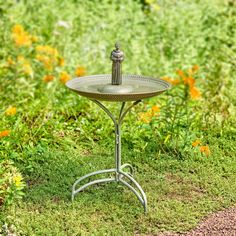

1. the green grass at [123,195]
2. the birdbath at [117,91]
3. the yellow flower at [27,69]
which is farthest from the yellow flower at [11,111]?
the birdbath at [117,91]

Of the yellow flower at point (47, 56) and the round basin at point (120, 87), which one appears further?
the yellow flower at point (47, 56)

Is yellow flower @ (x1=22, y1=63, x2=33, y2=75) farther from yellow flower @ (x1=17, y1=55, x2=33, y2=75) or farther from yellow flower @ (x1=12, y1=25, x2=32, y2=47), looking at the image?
yellow flower @ (x1=12, y1=25, x2=32, y2=47)

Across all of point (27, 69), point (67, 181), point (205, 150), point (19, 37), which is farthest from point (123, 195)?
point (19, 37)

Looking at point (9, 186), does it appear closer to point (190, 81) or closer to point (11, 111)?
point (11, 111)

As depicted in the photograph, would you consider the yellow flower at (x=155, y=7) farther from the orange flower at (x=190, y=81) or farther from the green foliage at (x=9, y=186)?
the green foliage at (x=9, y=186)

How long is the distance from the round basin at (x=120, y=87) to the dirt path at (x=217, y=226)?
957 mm

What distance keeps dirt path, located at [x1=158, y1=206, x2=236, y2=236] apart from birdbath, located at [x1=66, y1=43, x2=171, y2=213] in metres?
0.42

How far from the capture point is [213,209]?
4.40m

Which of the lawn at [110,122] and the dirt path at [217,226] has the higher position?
the lawn at [110,122]

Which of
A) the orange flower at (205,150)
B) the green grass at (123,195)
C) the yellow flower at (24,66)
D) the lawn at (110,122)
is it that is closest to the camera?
the green grass at (123,195)

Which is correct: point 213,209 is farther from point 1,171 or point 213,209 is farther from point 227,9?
point 227,9

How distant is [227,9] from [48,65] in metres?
2.94

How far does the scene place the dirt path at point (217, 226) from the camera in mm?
4070

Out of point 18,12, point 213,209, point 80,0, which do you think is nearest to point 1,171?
point 213,209
